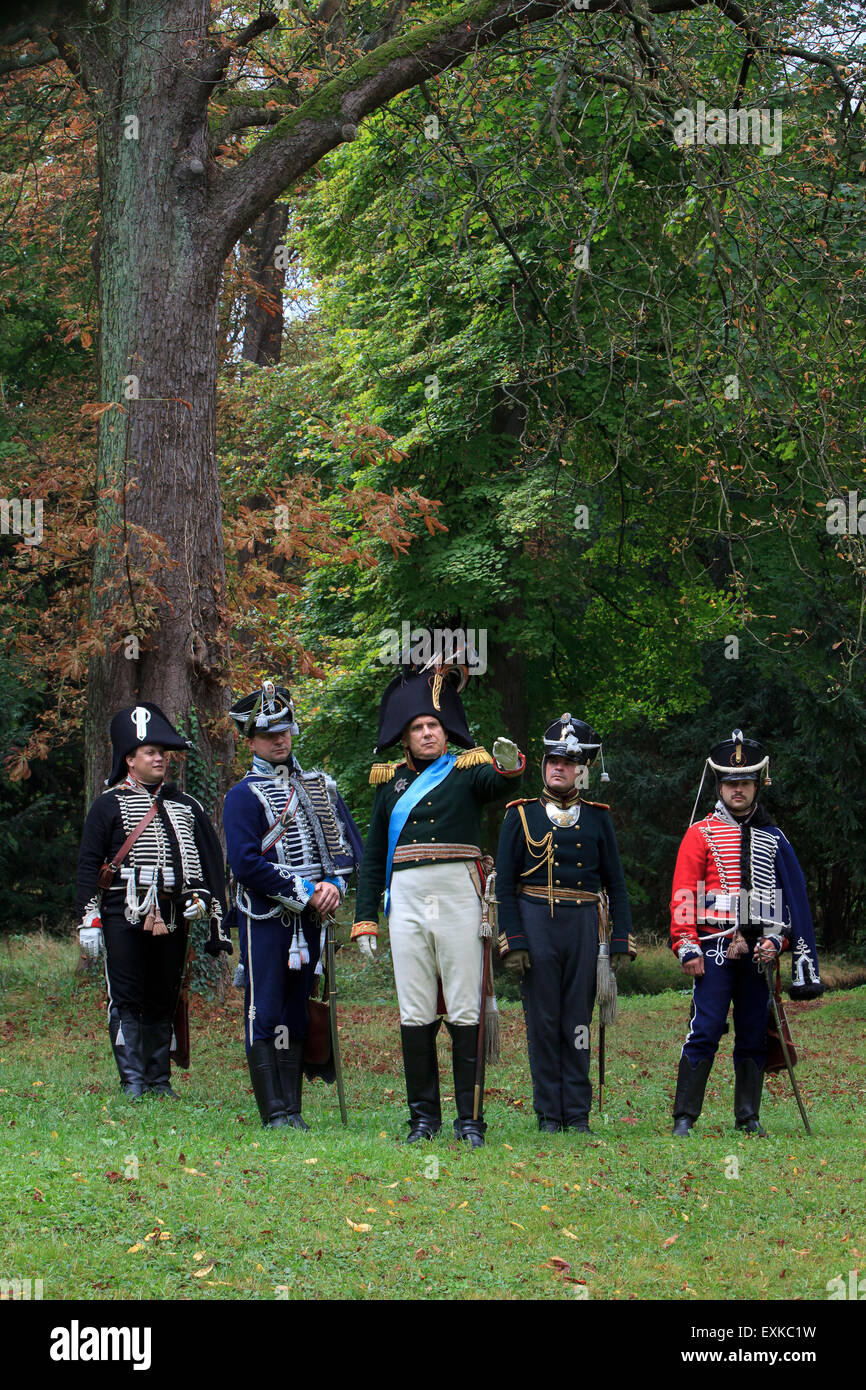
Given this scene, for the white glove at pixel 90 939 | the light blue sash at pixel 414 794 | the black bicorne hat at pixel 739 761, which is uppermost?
the black bicorne hat at pixel 739 761

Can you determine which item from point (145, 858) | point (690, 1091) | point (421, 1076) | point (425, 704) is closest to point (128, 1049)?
point (145, 858)

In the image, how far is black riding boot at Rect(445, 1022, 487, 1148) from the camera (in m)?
8.19

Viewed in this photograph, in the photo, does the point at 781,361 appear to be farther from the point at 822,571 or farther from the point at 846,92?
the point at 822,571

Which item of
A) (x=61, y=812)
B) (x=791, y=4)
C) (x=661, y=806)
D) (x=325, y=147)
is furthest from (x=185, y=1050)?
(x=661, y=806)

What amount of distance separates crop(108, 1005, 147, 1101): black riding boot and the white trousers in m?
1.98

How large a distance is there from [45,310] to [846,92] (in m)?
15.7

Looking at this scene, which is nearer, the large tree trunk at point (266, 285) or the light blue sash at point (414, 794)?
the light blue sash at point (414, 794)

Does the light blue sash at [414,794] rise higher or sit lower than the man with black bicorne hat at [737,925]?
higher

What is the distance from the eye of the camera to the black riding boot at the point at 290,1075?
8719 millimetres

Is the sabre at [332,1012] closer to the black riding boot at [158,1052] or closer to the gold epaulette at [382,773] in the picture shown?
the gold epaulette at [382,773]

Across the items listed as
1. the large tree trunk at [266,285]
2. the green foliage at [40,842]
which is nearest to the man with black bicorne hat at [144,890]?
the green foliage at [40,842]

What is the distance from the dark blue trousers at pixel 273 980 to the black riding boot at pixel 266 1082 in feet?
0.19

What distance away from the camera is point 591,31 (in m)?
13.2

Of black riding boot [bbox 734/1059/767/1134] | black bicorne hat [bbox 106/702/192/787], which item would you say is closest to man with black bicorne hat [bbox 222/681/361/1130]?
black bicorne hat [bbox 106/702/192/787]
